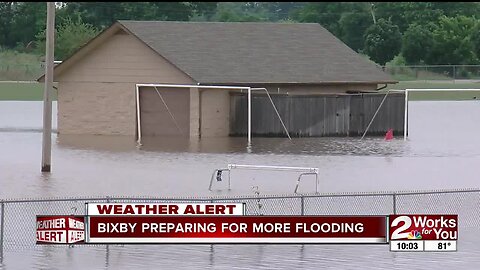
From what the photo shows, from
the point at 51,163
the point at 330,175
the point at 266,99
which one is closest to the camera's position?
the point at 330,175

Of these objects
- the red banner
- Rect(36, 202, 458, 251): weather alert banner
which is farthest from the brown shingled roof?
the red banner

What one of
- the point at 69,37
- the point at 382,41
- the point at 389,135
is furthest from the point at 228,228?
the point at 382,41

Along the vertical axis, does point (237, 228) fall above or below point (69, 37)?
below

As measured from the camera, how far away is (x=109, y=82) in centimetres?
5428

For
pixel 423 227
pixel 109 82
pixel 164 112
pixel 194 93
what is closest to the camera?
pixel 423 227

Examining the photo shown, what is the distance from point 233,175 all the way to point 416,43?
225 ft

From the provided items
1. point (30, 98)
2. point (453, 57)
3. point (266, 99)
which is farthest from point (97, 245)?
point (453, 57)

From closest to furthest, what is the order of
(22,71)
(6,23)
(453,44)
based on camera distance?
(22,71) → (6,23) → (453,44)

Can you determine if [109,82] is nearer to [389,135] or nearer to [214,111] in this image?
[214,111]

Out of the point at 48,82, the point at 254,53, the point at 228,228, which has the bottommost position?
the point at 228,228

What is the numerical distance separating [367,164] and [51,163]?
9420 millimetres

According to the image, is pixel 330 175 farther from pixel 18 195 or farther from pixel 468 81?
pixel 468 81

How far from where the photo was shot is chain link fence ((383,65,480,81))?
99.6 m

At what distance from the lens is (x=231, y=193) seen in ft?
107
